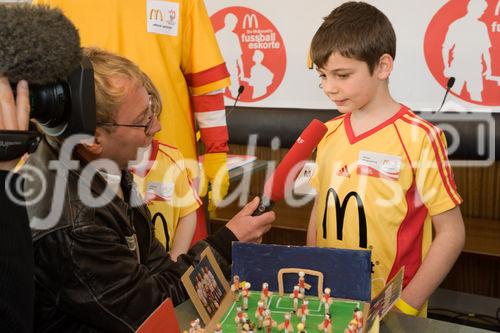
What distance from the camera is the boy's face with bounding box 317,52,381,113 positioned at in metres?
1.63

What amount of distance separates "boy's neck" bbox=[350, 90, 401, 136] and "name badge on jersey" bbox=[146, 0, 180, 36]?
87 centimetres

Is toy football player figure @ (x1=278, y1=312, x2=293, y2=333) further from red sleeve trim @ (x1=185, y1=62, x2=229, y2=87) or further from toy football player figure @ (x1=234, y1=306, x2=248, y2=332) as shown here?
red sleeve trim @ (x1=185, y1=62, x2=229, y2=87)

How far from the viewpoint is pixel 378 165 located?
160 cm

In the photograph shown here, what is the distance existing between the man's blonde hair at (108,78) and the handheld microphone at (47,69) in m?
0.25

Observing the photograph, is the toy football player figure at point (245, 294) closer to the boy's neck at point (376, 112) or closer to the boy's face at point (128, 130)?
the boy's face at point (128, 130)

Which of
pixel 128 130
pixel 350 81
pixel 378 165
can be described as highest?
pixel 350 81

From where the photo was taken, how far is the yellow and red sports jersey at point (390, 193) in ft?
5.07

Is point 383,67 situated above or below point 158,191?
above

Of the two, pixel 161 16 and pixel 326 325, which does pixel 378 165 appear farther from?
pixel 161 16

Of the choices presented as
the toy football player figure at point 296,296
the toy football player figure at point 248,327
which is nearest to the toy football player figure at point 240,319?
the toy football player figure at point 248,327

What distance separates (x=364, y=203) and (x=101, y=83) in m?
0.79

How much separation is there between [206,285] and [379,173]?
662 millimetres

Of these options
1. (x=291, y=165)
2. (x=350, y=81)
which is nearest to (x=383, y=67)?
(x=350, y=81)

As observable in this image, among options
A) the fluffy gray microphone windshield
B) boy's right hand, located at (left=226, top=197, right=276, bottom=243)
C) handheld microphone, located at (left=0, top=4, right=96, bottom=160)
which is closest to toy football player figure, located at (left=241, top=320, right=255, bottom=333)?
boy's right hand, located at (left=226, top=197, right=276, bottom=243)
